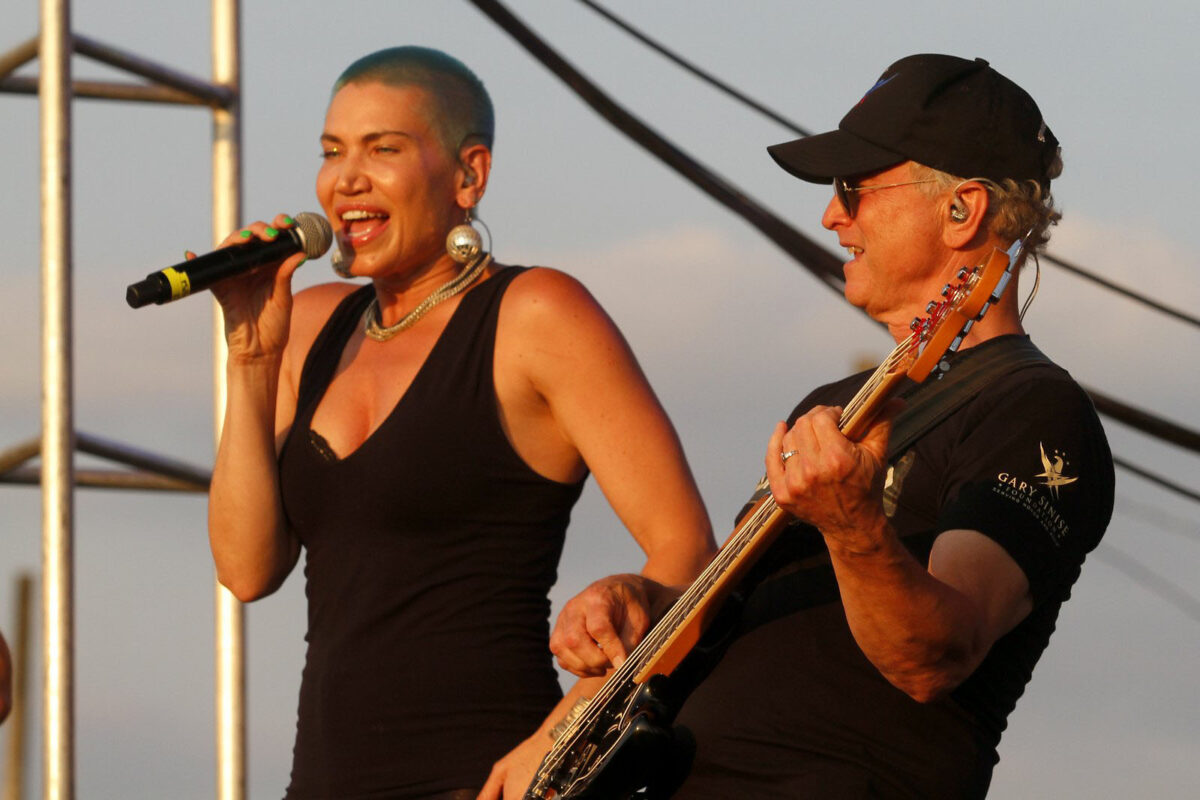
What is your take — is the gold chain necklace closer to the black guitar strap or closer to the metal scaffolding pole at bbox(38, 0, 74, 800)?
the black guitar strap

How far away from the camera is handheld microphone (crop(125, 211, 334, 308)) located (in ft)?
9.78

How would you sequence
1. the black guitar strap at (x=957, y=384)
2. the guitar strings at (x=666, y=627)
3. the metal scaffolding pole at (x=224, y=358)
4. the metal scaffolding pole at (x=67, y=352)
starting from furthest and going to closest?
the metal scaffolding pole at (x=224, y=358) → the metal scaffolding pole at (x=67, y=352) → the guitar strings at (x=666, y=627) → the black guitar strap at (x=957, y=384)

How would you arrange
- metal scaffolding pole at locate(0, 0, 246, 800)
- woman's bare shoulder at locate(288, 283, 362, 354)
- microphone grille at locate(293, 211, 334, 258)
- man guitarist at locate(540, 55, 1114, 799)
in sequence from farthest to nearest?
metal scaffolding pole at locate(0, 0, 246, 800)
woman's bare shoulder at locate(288, 283, 362, 354)
microphone grille at locate(293, 211, 334, 258)
man guitarist at locate(540, 55, 1114, 799)

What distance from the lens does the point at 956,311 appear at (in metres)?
2.26

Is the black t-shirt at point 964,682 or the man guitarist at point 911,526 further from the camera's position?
the black t-shirt at point 964,682

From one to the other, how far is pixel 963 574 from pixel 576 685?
778 mm

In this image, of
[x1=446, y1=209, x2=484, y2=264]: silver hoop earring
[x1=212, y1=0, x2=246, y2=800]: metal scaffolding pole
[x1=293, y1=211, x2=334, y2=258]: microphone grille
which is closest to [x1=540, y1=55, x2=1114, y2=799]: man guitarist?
[x1=446, y1=209, x2=484, y2=264]: silver hoop earring

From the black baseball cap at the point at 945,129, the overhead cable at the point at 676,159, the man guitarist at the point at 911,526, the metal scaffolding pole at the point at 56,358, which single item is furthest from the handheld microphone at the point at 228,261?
the overhead cable at the point at 676,159

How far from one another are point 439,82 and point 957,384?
4.07 feet

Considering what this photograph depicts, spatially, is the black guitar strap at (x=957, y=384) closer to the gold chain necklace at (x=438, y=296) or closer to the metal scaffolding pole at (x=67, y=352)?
the gold chain necklace at (x=438, y=296)

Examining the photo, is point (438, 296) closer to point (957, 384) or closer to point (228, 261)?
point (228, 261)

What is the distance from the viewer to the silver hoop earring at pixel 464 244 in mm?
3270

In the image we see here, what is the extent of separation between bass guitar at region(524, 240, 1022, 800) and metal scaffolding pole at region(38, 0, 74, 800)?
1.81 metres

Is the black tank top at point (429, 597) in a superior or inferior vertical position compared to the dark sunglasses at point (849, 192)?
inferior
